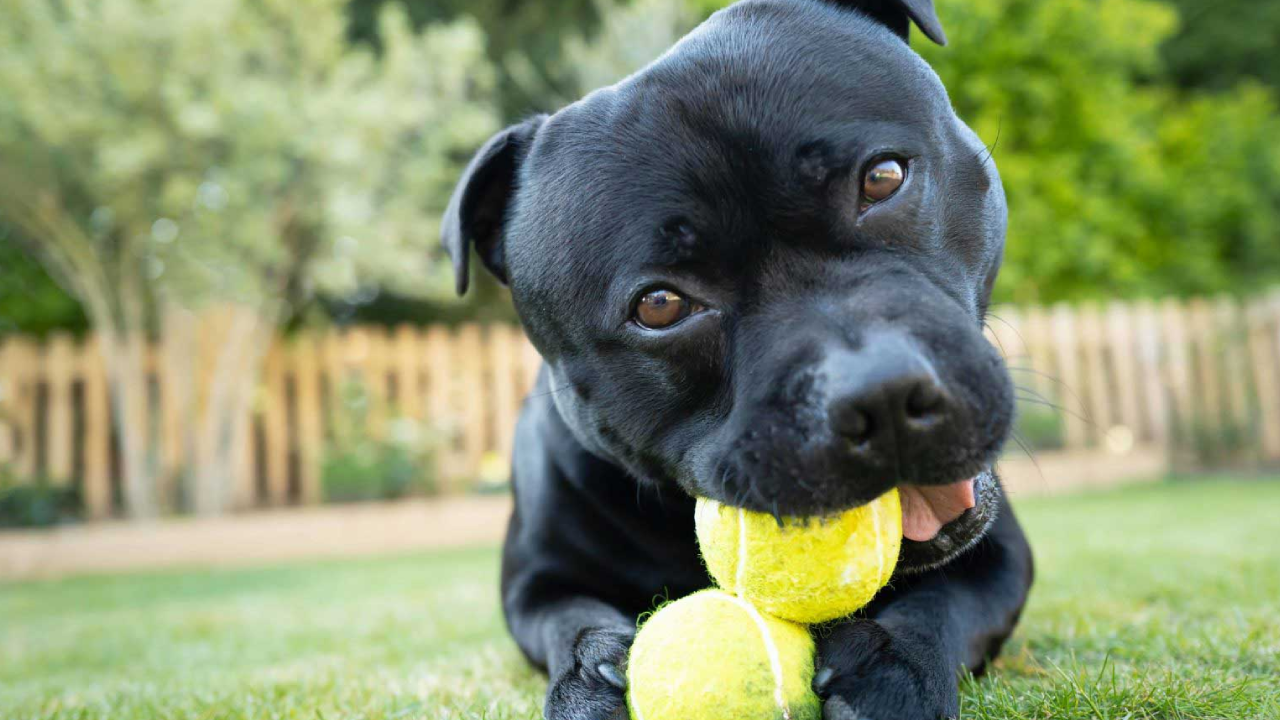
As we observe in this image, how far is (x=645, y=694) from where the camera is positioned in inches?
62.8

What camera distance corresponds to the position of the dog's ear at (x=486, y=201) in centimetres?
240

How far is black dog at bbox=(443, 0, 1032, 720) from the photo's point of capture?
5.13ft

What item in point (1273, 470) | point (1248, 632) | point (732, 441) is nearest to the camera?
point (732, 441)

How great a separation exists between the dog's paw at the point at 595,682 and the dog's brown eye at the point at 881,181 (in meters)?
0.97

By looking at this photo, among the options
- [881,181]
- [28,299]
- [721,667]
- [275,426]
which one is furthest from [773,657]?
[28,299]

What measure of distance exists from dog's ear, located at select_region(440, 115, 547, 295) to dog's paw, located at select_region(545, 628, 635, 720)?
1.04 m

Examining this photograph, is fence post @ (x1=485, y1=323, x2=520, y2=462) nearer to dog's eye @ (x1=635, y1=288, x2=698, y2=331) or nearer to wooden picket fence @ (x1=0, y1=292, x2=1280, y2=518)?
wooden picket fence @ (x1=0, y1=292, x2=1280, y2=518)

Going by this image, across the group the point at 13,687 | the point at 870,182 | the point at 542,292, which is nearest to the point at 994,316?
the point at 870,182

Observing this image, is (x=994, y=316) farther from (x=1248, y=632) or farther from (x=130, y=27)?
(x=130, y=27)

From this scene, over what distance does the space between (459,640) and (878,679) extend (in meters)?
2.05

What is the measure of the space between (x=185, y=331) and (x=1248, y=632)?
9.11 m

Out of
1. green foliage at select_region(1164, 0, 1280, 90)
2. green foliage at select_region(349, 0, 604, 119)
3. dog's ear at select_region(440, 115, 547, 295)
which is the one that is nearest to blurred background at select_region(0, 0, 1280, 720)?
green foliage at select_region(349, 0, 604, 119)

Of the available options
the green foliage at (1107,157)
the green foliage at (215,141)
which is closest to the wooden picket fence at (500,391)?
the green foliage at (215,141)

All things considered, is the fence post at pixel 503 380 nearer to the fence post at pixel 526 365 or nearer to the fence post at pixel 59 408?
the fence post at pixel 526 365
